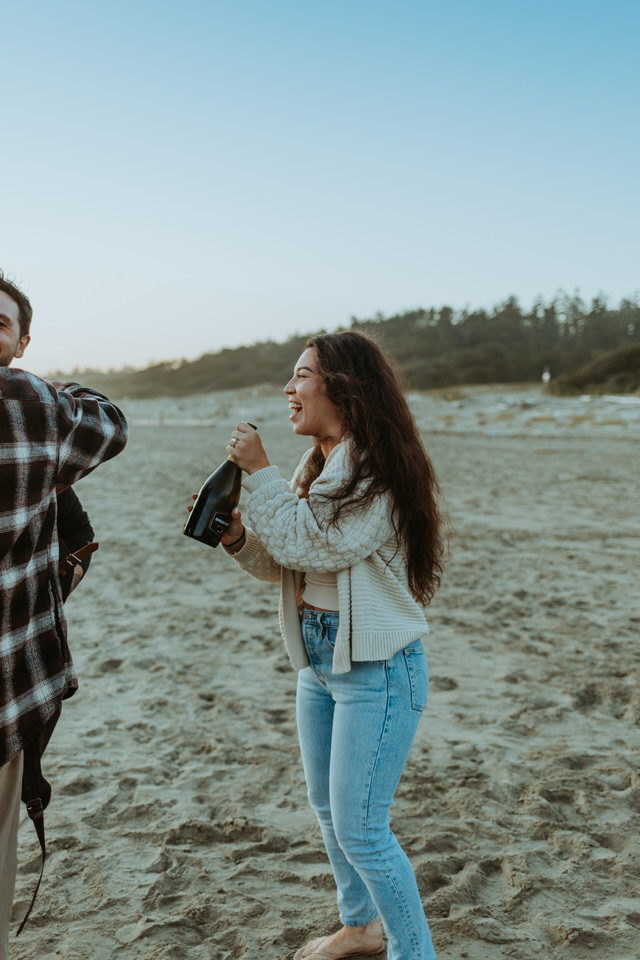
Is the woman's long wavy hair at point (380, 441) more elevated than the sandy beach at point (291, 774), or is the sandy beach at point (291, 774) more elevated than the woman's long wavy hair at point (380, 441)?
the woman's long wavy hair at point (380, 441)

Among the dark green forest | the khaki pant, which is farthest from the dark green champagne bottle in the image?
the dark green forest

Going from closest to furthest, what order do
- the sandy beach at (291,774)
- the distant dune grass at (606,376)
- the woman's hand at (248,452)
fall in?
the woman's hand at (248,452)
the sandy beach at (291,774)
the distant dune grass at (606,376)

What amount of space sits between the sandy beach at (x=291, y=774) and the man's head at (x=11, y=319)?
6.91 feet

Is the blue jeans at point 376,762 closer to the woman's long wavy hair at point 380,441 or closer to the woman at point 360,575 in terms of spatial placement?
the woman at point 360,575

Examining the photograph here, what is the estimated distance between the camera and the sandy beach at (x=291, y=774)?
9.11 ft

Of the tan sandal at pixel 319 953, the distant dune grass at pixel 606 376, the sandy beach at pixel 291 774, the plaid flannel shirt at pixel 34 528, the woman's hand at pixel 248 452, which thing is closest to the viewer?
the plaid flannel shirt at pixel 34 528

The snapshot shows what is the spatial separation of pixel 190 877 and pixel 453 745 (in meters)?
1.74

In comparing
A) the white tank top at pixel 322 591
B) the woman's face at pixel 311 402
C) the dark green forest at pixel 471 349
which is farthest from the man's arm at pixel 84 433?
the dark green forest at pixel 471 349

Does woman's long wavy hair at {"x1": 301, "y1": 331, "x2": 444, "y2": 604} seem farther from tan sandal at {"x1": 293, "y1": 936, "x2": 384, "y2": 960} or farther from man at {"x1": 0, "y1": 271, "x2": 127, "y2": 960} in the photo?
tan sandal at {"x1": 293, "y1": 936, "x2": 384, "y2": 960}

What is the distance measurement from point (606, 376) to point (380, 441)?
36898 millimetres

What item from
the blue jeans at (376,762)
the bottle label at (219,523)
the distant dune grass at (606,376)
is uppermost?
the distant dune grass at (606,376)

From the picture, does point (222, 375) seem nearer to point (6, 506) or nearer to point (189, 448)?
point (189, 448)

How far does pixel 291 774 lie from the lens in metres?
3.93

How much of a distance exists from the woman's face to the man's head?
73 centimetres
